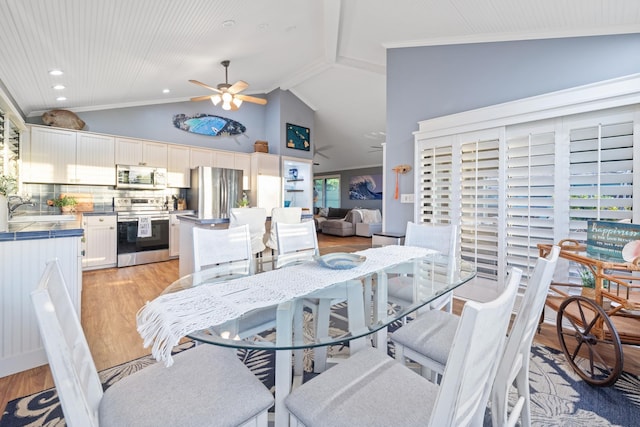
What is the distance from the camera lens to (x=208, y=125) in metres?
6.22

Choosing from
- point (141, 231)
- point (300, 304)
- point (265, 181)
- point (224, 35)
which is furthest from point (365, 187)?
point (300, 304)

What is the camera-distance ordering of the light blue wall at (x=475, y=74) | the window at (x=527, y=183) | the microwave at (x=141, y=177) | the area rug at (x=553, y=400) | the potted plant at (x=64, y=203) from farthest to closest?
the microwave at (x=141, y=177) < the potted plant at (x=64, y=203) < the light blue wall at (x=475, y=74) < the window at (x=527, y=183) < the area rug at (x=553, y=400)

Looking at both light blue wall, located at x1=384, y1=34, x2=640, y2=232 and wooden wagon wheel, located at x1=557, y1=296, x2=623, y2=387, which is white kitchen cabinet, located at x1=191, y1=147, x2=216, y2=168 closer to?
light blue wall, located at x1=384, y1=34, x2=640, y2=232

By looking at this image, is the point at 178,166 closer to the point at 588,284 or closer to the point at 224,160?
the point at 224,160

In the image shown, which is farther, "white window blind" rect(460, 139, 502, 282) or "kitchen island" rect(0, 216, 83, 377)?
"white window blind" rect(460, 139, 502, 282)

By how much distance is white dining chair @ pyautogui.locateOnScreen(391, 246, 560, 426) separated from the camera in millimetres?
984

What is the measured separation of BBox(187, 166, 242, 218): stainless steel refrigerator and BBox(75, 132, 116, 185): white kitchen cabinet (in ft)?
4.24

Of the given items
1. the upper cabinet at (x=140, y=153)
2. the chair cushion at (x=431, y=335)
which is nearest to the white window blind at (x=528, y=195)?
the chair cushion at (x=431, y=335)

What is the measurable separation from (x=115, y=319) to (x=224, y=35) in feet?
11.1

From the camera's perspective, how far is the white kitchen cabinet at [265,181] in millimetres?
6316

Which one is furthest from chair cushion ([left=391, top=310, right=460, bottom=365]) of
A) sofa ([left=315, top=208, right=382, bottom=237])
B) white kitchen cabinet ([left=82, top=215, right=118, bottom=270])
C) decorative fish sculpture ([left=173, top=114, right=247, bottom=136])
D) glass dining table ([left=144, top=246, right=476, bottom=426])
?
sofa ([left=315, top=208, right=382, bottom=237])

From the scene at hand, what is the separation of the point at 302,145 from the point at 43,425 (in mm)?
6323

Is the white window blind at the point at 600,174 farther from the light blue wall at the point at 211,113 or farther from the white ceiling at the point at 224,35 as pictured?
the light blue wall at the point at 211,113

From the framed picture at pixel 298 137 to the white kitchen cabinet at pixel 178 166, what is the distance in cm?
224
